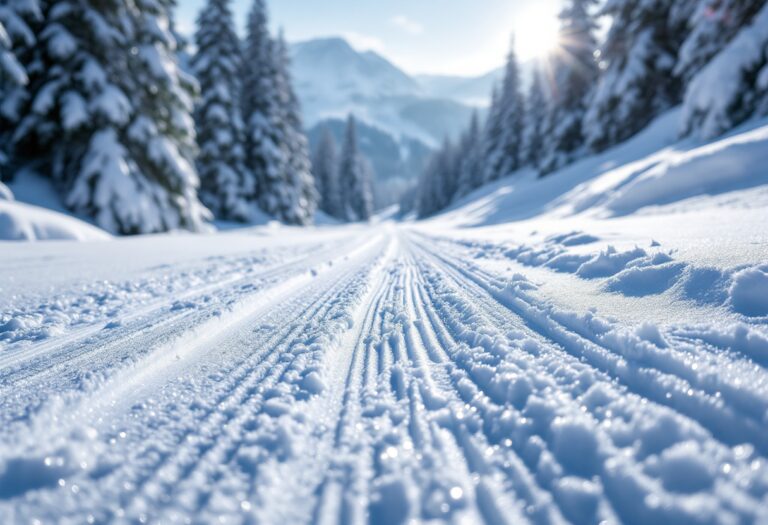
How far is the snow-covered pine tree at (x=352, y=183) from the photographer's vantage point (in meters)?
43.1

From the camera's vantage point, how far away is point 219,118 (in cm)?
1723

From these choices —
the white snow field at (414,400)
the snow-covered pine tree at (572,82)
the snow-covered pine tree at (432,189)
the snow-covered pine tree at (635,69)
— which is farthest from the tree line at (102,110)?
the snow-covered pine tree at (432,189)

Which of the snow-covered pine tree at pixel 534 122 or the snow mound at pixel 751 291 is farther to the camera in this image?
the snow-covered pine tree at pixel 534 122

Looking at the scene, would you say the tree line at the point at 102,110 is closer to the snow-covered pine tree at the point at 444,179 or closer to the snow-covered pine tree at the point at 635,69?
the snow-covered pine tree at the point at 635,69

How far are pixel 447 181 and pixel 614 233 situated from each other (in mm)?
43276

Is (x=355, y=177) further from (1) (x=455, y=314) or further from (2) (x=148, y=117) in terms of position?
(1) (x=455, y=314)

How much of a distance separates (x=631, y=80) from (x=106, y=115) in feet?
56.7

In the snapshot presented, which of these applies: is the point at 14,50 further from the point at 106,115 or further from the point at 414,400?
the point at 414,400

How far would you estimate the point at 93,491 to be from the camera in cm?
100

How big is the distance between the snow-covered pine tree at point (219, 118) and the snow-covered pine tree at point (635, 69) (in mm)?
16597

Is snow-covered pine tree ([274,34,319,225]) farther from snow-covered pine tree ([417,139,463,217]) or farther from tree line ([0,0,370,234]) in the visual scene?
snow-covered pine tree ([417,139,463,217])

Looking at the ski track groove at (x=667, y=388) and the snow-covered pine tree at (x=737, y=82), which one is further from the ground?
the snow-covered pine tree at (x=737, y=82)

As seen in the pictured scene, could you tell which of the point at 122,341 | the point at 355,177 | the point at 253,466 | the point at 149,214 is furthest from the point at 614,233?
the point at 355,177

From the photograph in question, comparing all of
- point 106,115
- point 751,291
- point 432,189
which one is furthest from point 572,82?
point 432,189
